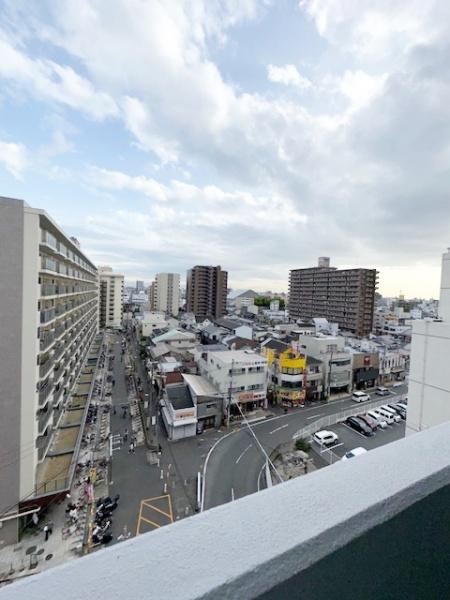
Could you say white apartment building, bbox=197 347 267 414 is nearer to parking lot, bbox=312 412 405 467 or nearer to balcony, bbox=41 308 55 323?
parking lot, bbox=312 412 405 467

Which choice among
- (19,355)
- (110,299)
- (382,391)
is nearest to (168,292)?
(110,299)

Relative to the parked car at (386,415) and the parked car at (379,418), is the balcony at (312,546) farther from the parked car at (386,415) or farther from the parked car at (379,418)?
the parked car at (386,415)

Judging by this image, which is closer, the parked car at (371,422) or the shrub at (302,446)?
the shrub at (302,446)

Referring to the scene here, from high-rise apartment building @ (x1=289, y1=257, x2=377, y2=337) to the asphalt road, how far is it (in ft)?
109

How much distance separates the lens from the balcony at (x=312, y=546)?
0.64m

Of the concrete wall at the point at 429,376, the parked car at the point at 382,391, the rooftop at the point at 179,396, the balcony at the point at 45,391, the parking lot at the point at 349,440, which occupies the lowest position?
the parking lot at the point at 349,440

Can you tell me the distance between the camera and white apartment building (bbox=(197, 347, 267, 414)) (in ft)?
66.8

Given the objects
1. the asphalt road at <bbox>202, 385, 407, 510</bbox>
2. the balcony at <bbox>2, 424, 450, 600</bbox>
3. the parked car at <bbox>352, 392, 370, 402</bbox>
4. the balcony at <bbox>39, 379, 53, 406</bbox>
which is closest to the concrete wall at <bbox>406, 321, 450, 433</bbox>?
the asphalt road at <bbox>202, 385, 407, 510</bbox>

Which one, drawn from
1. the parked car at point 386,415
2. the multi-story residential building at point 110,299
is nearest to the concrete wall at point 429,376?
the parked car at point 386,415

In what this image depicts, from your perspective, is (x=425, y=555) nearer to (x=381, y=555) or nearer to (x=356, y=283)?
(x=381, y=555)

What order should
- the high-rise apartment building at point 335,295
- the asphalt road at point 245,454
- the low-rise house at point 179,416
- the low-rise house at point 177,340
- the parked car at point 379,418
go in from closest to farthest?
the asphalt road at point 245,454 → the low-rise house at point 179,416 → the parked car at point 379,418 → the low-rise house at point 177,340 → the high-rise apartment building at point 335,295

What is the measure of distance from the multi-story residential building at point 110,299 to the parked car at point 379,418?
53227mm

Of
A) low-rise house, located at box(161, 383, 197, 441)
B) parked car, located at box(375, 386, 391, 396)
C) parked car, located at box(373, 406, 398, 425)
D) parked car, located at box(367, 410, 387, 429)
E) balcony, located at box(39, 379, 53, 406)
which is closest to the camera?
balcony, located at box(39, 379, 53, 406)

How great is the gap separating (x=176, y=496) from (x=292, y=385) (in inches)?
506
